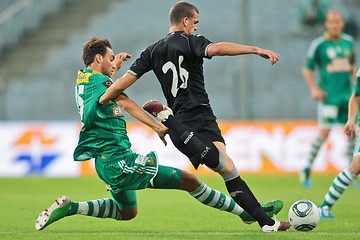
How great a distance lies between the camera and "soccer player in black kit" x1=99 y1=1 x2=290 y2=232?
23.3 ft

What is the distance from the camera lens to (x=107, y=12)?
20438 mm

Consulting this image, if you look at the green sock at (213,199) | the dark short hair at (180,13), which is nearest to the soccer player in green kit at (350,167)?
the green sock at (213,199)

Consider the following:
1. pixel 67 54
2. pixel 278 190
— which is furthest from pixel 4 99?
pixel 278 190

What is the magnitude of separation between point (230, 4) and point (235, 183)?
12461mm

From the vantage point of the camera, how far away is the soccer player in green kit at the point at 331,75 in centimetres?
1332

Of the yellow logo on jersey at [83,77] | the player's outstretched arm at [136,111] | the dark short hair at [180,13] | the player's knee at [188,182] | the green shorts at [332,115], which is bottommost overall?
the green shorts at [332,115]

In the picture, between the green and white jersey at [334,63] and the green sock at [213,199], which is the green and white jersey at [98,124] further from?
the green and white jersey at [334,63]

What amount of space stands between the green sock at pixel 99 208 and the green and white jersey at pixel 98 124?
1.39 feet

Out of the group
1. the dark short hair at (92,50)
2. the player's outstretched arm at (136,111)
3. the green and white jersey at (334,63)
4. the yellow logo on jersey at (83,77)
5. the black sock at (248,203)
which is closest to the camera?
A: the player's outstretched arm at (136,111)

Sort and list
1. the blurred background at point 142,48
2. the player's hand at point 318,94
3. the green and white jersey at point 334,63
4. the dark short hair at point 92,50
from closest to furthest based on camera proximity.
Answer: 1. the dark short hair at point 92,50
2. the player's hand at point 318,94
3. the green and white jersey at point 334,63
4. the blurred background at point 142,48

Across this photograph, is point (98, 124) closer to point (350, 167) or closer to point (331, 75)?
point (350, 167)

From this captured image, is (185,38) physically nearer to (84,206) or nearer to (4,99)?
(84,206)

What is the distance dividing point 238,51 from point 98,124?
1.51m

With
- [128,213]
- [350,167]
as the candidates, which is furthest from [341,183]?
[128,213]
